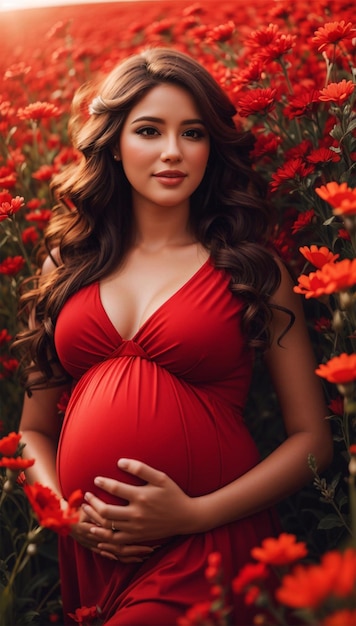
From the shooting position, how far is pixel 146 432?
1.35 metres

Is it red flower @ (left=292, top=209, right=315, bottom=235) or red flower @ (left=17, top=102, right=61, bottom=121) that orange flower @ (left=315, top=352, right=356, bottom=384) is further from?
red flower @ (left=17, top=102, right=61, bottom=121)

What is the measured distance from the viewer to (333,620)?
2.06 ft

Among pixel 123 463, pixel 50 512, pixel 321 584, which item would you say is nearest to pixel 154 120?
pixel 123 463

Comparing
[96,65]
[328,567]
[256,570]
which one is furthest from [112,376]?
[96,65]

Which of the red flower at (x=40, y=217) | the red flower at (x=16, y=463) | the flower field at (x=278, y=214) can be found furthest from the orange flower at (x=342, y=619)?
the red flower at (x=40, y=217)

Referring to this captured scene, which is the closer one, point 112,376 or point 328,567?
point 328,567

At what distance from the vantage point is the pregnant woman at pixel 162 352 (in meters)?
1.35

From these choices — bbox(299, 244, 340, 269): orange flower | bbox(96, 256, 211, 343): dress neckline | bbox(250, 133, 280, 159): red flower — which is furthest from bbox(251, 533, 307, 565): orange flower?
bbox(250, 133, 280, 159): red flower

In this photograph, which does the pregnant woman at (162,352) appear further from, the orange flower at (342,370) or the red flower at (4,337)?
the orange flower at (342,370)

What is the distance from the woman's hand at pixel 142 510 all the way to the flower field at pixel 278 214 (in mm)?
118

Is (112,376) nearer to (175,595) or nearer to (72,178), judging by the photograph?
(175,595)

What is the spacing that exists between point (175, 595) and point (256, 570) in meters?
0.55

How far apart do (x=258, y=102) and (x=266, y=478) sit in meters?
0.78

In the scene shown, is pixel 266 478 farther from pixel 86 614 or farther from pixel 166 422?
pixel 86 614
